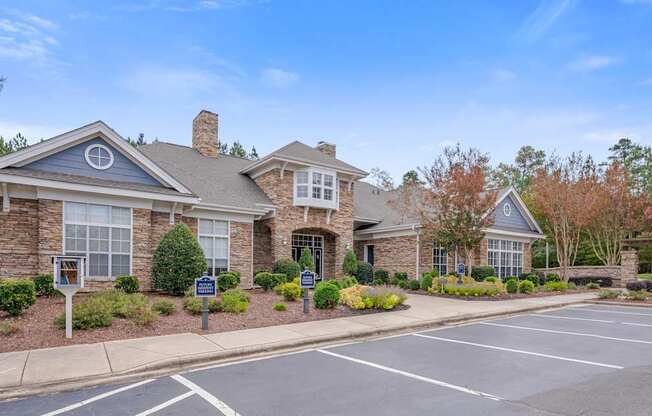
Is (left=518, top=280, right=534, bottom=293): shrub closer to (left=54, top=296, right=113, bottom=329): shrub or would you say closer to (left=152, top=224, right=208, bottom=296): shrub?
(left=152, top=224, right=208, bottom=296): shrub

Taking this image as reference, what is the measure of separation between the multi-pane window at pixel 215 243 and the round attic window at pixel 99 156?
14.3 ft

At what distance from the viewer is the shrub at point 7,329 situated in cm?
840

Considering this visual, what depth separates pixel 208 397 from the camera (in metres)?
5.59

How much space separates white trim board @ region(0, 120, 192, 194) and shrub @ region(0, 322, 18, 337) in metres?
6.22

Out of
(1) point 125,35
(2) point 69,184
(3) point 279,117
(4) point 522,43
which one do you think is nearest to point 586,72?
(4) point 522,43

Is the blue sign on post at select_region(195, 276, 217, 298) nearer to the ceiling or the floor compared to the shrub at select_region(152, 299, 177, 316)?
nearer to the ceiling

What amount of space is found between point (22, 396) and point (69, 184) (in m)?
8.90

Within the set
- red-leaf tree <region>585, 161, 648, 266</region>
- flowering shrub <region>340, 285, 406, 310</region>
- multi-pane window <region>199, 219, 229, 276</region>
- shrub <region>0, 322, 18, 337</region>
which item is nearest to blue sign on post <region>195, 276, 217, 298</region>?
shrub <region>0, 322, 18, 337</region>

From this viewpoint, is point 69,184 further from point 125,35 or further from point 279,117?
point 279,117

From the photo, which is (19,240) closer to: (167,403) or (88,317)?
(88,317)

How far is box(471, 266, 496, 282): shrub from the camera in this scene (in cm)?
2211

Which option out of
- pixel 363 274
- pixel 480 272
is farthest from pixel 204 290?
pixel 480 272

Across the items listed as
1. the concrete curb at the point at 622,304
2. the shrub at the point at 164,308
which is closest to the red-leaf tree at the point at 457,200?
the concrete curb at the point at 622,304

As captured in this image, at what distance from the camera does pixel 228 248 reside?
1822 cm
